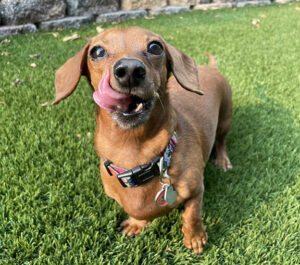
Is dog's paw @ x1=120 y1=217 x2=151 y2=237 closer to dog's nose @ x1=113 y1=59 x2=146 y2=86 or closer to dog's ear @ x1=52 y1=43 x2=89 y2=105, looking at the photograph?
dog's ear @ x1=52 y1=43 x2=89 y2=105

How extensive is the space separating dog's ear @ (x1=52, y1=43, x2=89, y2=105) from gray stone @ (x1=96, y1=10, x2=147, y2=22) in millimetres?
5213

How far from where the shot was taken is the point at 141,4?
7133mm

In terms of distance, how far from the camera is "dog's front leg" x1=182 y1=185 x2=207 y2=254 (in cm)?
186

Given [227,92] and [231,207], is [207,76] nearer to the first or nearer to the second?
[227,92]

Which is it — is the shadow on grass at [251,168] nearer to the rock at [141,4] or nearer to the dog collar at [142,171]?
the dog collar at [142,171]

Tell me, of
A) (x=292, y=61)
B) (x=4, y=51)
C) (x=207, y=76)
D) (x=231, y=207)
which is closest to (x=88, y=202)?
(x=231, y=207)

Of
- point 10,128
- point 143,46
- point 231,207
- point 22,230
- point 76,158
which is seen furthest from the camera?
point 10,128

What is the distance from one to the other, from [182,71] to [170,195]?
2.35 ft

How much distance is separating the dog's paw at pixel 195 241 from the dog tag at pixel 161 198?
0.33m

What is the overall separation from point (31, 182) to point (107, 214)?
0.63 m

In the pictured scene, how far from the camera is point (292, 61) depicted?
4.78 m

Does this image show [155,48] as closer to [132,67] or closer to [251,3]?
[132,67]

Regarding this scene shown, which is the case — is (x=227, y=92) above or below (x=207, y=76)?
below

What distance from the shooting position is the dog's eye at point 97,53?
1585mm
